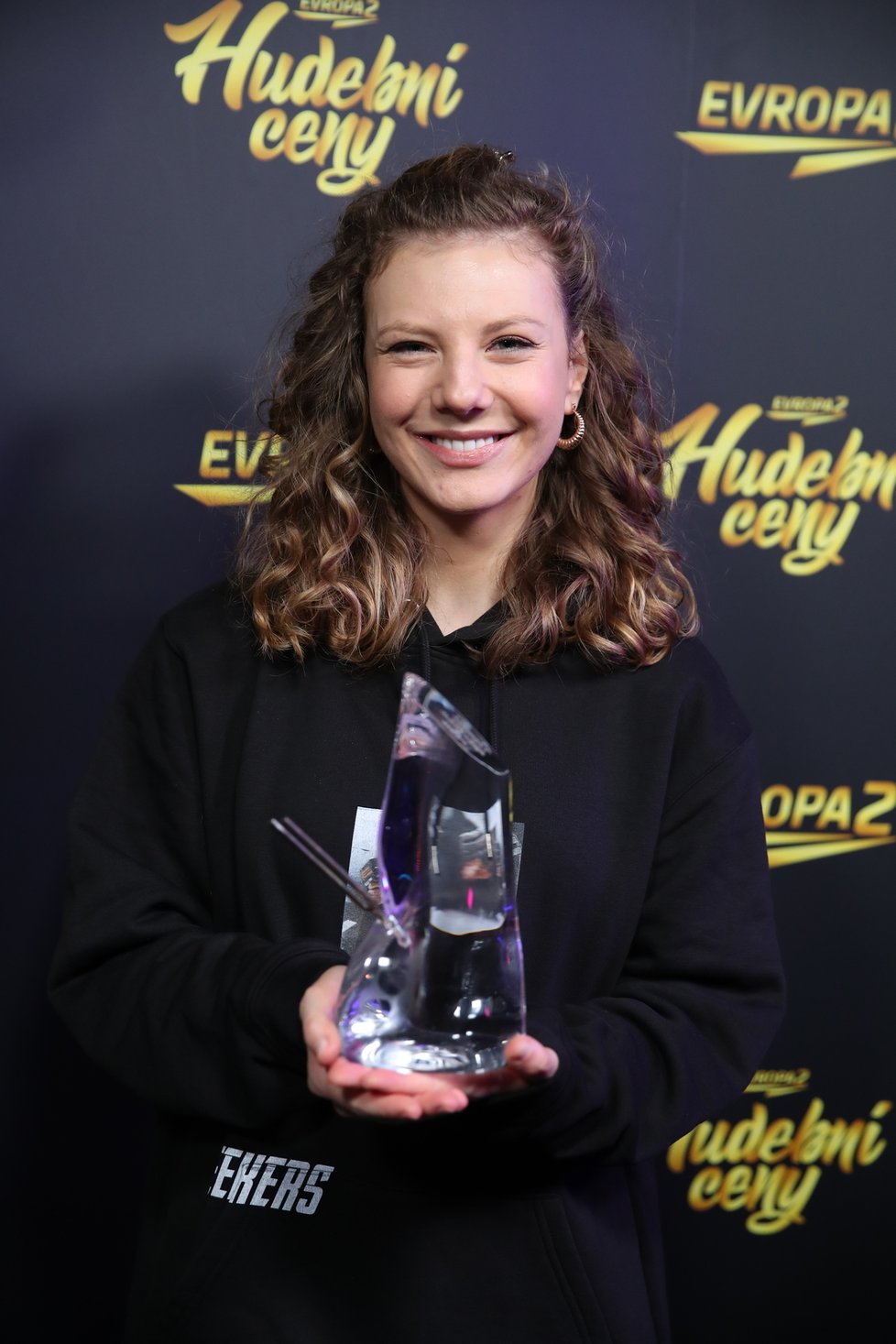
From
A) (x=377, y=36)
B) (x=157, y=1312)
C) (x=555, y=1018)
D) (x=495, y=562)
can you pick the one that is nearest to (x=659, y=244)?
(x=377, y=36)

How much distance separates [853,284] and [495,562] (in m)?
0.84

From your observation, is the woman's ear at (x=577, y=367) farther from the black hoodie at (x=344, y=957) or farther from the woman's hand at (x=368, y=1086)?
the woman's hand at (x=368, y=1086)

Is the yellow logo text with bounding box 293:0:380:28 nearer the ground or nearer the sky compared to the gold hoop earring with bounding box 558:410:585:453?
nearer the sky

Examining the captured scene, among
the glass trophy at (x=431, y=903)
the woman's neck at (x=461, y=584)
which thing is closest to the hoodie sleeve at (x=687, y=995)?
the glass trophy at (x=431, y=903)

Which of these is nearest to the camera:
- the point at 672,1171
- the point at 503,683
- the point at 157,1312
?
the point at 157,1312

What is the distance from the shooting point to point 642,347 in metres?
1.64

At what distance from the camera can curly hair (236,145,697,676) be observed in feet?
3.99

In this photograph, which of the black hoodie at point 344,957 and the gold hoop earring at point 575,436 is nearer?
the black hoodie at point 344,957

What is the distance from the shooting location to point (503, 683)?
122 centimetres

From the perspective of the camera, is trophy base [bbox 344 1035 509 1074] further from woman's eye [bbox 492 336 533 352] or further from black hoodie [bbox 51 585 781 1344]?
woman's eye [bbox 492 336 533 352]

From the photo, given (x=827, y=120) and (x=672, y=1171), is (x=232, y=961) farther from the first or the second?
(x=827, y=120)

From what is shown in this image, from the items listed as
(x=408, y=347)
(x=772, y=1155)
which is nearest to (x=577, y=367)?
(x=408, y=347)

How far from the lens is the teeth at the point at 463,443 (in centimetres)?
116

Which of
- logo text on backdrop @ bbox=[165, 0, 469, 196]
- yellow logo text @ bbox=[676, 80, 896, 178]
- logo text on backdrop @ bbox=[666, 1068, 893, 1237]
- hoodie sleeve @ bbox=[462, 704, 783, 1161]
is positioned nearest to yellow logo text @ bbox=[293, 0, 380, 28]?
logo text on backdrop @ bbox=[165, 0, 469, 196]
